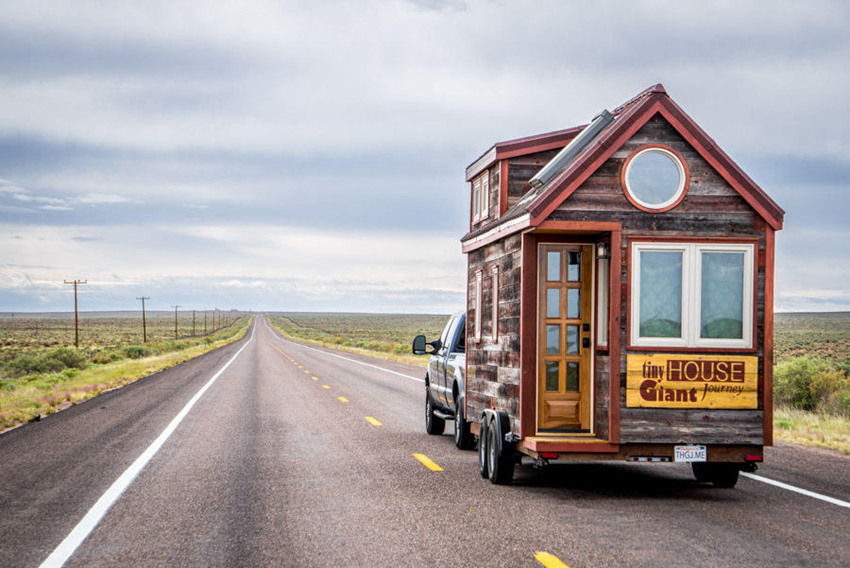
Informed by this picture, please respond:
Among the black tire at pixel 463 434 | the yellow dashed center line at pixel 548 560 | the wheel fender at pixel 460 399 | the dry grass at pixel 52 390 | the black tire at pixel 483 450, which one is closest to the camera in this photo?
the yellow dashed center line at pixel 548 560

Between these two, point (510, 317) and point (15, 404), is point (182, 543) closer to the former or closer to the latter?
point (510, 317)

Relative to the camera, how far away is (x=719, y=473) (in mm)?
9867

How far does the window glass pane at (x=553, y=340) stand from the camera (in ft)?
32.9

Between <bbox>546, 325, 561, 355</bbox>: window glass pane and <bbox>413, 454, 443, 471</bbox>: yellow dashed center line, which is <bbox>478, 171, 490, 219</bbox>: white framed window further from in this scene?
<bbox>413, 454, 443, 471</bbox>: yellow dashed center line

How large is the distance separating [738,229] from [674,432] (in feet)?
7.46

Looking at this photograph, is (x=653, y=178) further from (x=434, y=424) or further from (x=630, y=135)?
(x=434, y=424)

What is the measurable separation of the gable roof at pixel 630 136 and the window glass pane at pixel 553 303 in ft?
3.42

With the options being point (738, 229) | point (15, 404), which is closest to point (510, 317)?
point (738, 229)

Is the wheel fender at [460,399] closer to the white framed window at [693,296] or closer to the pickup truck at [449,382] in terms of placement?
the pickup truck at [449,382]

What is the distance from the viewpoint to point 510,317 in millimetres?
9945

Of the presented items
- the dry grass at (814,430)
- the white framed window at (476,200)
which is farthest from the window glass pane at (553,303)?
the dry grass at (814,430)

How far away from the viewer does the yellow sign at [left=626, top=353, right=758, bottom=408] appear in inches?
355

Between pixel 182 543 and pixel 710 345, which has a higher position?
pixel 710 345

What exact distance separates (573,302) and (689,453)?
2.18 m
